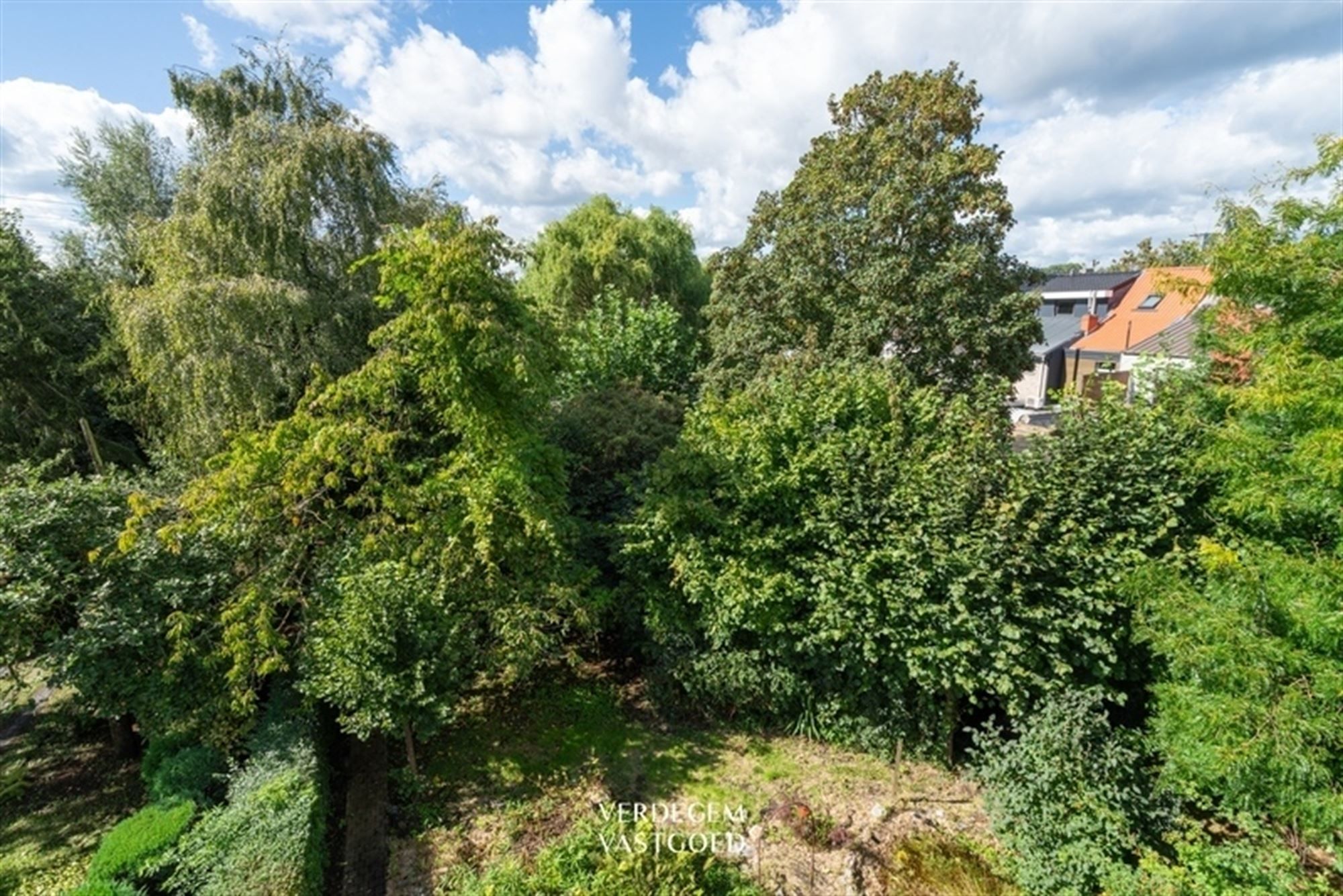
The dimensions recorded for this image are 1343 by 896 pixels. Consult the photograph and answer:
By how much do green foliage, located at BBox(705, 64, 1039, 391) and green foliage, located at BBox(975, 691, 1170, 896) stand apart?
6280mm

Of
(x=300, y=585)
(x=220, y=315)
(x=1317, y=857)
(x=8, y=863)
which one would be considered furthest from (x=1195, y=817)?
(x=220, y=315)

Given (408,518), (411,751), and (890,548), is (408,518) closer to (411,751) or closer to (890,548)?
(411,751)

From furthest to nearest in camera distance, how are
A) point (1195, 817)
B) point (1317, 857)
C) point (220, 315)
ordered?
point (220, 315)
point (1195, 817)
point (1317, 857)

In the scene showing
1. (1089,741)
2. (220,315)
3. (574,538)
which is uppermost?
(220,315)

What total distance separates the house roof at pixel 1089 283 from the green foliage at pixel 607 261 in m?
25.1

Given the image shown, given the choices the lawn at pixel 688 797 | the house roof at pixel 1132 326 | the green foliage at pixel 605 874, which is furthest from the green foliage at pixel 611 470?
the house roof at pixel 1132 326

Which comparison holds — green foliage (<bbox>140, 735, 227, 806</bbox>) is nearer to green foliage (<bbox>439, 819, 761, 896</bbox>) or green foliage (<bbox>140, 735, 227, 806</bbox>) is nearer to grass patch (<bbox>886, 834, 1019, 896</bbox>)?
green foliage (<bbox>439, 819, 761, 896</bbox>)

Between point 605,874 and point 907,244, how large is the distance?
10282 millimetres

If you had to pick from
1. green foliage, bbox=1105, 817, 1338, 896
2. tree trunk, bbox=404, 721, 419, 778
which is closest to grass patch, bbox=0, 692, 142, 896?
tree trunk, bbox=404, 721, 419, 778

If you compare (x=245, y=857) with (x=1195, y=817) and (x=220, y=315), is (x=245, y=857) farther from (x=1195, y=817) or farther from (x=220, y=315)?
(x=1195, y=817)

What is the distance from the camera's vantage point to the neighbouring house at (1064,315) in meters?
27.2

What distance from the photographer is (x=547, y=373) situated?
7785 millimetres

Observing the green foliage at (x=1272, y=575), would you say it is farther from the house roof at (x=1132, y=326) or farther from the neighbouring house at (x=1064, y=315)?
the neighbouring house at (x=1064, y=315)

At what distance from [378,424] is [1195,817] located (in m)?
10.3
